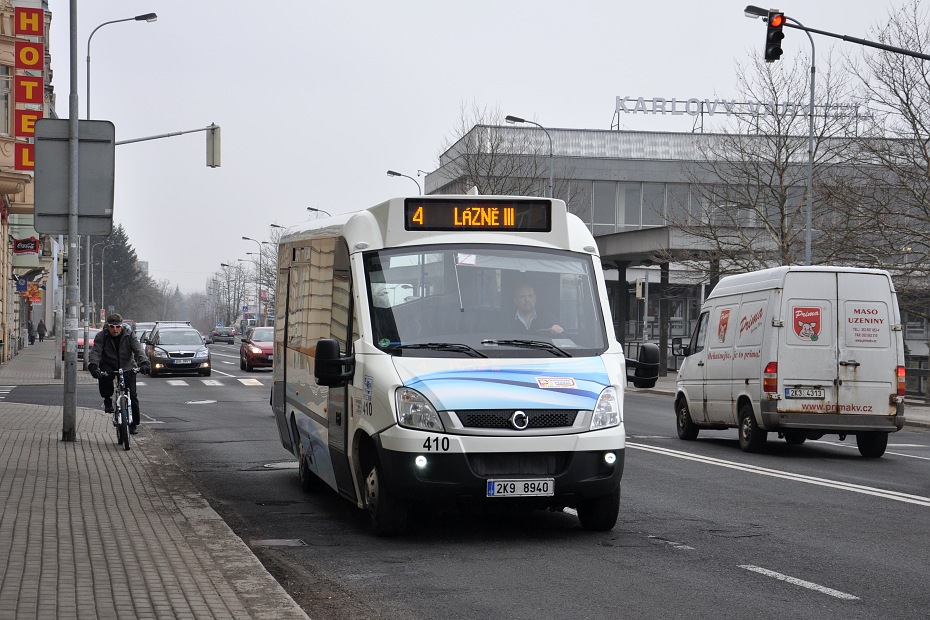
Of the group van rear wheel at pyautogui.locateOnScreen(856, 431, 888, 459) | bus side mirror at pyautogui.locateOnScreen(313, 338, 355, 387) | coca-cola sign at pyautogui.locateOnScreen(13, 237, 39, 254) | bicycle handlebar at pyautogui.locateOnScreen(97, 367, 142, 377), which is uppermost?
coca-cola sign at pyautogui.locateOnScreen(13, 237, 39, 254)

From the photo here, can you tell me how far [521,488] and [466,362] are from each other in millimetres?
982

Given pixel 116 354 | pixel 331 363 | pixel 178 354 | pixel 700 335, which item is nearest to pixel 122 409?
pixel 116 354

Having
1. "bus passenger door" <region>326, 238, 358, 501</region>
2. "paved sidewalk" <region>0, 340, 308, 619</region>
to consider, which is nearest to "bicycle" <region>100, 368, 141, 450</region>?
"paved sidewalk" <region>0, 340, 308, 619</region>

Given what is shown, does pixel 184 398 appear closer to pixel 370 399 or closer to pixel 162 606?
pixel 370 399

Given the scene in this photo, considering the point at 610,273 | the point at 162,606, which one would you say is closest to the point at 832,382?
the point at 162,606

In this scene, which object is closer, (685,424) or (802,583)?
(802,583)

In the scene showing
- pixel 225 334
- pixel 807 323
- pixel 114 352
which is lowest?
pixel 225 334

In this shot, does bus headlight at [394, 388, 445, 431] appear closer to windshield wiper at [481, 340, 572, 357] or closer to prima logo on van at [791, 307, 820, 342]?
windshield wiper at [481, 340, 572, 357]

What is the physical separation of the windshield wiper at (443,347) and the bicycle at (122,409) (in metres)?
7.37

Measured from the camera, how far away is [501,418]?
348 inches

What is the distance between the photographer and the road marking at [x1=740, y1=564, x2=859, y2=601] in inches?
287

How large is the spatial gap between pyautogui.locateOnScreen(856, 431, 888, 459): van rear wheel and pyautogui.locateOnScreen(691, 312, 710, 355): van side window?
3.09m

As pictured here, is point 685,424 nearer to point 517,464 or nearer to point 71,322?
point 71,322

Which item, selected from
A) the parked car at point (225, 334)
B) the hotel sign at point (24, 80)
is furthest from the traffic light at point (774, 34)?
the parked car at point (225, 334)
